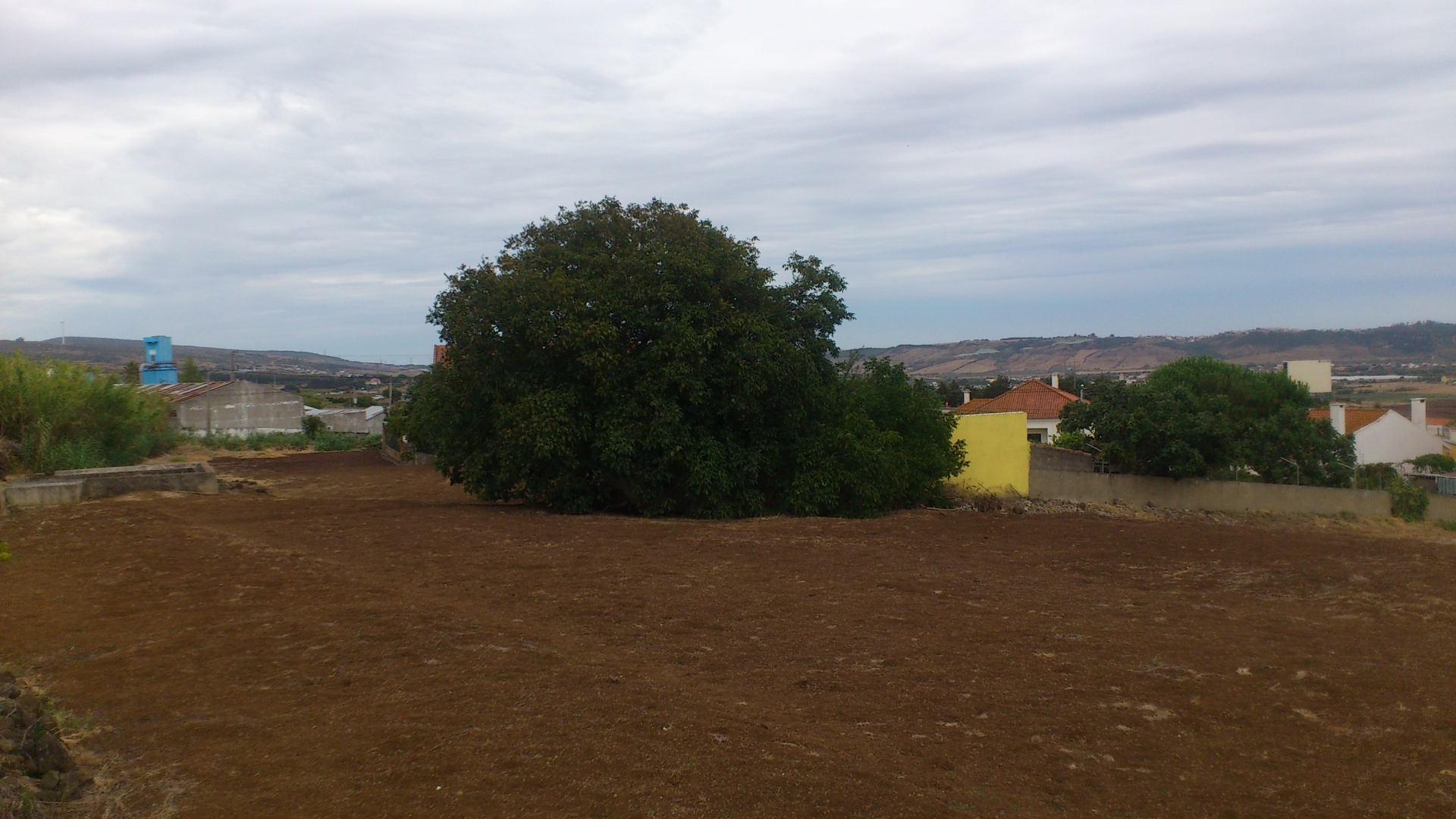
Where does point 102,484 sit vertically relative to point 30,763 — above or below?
above

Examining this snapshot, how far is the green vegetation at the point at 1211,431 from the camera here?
2805 centimetres

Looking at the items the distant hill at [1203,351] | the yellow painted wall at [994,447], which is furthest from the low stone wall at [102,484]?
the distant hill at [1203,351]

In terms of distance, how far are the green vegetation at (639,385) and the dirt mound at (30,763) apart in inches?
449

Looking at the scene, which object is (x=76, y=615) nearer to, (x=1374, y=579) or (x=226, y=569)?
(x=226, y=569)

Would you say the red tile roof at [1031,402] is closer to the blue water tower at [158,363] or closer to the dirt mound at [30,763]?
the dirt mound at [30,763]

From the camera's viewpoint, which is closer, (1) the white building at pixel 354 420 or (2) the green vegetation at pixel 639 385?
(2) the green vegetation at pixel 639 385

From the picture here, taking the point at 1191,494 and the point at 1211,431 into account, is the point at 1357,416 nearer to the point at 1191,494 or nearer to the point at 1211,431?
the point at 1191,494

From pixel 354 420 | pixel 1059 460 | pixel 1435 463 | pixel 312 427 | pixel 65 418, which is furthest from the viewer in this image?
pixel 354 420

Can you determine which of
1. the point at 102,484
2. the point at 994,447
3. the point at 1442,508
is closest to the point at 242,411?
the point at 102,484

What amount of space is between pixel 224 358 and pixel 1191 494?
499ft

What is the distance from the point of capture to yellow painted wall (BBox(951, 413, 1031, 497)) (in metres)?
26.7

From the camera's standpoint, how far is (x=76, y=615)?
8500 millimetres

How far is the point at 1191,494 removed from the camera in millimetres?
28906

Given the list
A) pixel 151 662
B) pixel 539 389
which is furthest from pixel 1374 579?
pixel 151 662
